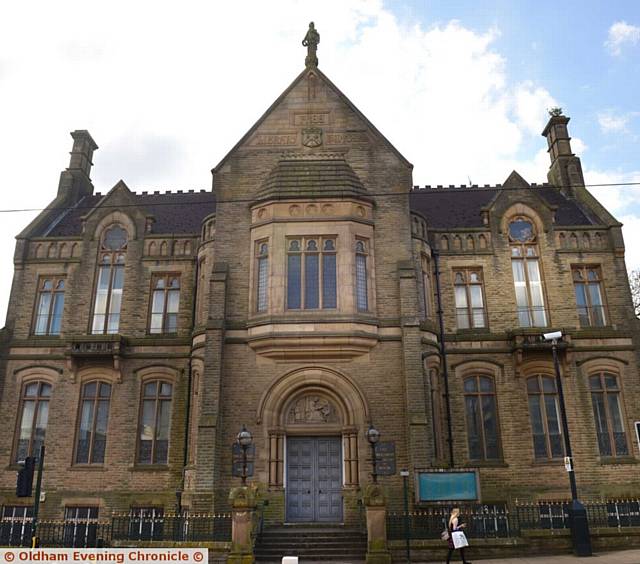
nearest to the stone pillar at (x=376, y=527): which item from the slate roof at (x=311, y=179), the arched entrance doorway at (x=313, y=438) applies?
the arched entrance doorway at (x=313, y=438)

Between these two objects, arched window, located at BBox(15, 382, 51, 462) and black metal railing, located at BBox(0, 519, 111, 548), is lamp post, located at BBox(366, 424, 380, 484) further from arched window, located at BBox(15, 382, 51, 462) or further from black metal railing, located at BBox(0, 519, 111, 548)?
arched window, located at BBox(15, 382, 51, 462)

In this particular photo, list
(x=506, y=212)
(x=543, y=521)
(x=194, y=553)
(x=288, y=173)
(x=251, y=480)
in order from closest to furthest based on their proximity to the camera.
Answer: (x=194, y=553) < (x=251, y=480) < (x=543, y=521) < (x=288, y=173) < (x=506, y=212)

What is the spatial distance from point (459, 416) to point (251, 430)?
809 centimetres

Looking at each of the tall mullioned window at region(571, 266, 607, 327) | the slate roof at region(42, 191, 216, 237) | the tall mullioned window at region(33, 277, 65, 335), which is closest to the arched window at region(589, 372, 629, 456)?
the tall mullioned window at region(571, 266, 607, 327)

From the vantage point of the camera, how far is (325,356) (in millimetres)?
19656

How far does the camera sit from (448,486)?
1645cm

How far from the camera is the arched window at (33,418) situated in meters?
22.4

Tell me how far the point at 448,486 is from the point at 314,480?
15.6ft

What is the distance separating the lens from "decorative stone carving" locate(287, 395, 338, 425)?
19625mm

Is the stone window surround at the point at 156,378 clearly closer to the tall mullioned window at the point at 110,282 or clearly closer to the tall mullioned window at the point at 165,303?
the tall mullioned window at the point at 165,303

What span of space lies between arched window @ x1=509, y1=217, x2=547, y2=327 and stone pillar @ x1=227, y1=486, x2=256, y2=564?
1357cm

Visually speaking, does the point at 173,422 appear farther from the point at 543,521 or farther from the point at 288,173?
the point at 543,521

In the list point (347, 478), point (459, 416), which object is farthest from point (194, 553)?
point (459, 416)

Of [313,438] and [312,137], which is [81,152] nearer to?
[312,137]
